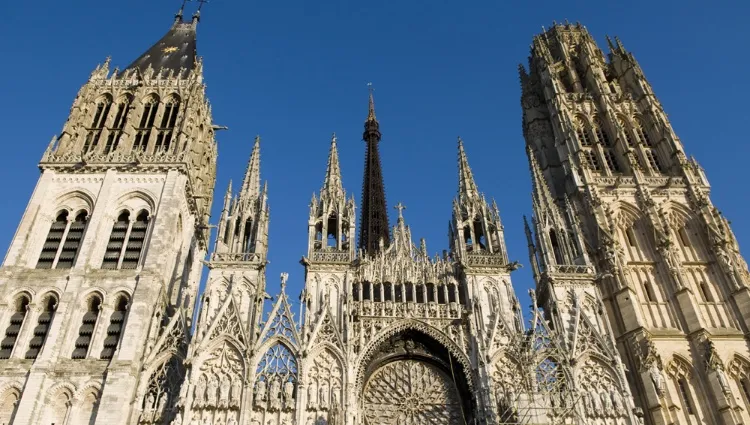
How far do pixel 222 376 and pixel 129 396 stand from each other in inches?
126

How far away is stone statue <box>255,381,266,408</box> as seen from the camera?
22380 mm

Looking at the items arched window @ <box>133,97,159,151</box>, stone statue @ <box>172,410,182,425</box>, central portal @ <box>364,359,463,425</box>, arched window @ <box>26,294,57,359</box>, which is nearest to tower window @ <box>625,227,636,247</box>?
central portal @ <box>364,359,463,425</box>

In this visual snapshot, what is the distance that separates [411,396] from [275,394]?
17.4 ft

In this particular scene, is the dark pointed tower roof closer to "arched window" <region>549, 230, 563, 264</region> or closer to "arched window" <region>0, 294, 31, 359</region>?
"arched window" <region>0, 294, 31, 359</region>

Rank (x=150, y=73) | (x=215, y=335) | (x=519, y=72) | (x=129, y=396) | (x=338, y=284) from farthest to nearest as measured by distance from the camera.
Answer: (x=519, y=72) → (x=150, y=73) → (x=338, y=284) → (x=215, y=335) → (x=129, y=396)

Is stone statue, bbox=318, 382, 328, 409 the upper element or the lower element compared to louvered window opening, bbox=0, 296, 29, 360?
lower

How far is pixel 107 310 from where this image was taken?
25.1 meters

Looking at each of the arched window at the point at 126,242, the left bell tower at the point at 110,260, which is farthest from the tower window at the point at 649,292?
the arched window at the point at 126,242

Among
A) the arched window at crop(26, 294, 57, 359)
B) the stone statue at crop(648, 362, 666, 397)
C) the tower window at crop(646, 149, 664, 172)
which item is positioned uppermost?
the tower window at crop(646, 149, 664, 172)

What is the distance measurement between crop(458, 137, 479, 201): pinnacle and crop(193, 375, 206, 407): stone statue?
14375mm

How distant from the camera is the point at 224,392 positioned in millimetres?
22672

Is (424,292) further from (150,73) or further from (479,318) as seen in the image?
(150,73)

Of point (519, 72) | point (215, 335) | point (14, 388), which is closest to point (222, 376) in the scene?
point (215, 335)

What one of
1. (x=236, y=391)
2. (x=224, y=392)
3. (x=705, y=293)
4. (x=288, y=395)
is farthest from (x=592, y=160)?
(x=224, y=392)
